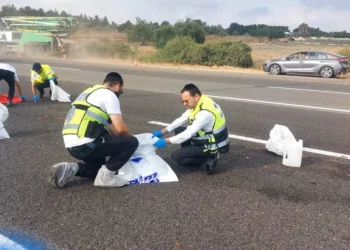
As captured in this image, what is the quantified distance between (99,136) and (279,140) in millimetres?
3011

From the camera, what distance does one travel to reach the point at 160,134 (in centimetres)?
536

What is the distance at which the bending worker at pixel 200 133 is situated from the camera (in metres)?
5.15

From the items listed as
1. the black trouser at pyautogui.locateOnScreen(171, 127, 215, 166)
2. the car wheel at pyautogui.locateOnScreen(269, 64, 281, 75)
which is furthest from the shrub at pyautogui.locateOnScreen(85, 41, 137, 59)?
the black trouser at pyautogui.locateOnScreen(171, 127, 215, 166)

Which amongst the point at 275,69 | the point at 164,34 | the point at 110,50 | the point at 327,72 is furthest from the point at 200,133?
the point at 164,34

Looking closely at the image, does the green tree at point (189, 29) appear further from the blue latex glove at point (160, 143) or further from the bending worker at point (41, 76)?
the blue latex glove at point (160, 143)

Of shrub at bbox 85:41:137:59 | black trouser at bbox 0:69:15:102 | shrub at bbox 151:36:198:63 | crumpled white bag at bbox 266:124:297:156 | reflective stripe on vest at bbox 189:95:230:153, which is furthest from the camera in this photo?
shrub at bbox 85:41:137:59

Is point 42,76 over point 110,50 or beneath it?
beneath

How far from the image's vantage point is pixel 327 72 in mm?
21641

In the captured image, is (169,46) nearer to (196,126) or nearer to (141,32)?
(196,126)

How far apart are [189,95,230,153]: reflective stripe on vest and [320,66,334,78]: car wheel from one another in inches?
706

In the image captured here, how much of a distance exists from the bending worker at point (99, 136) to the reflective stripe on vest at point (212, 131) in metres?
0.94

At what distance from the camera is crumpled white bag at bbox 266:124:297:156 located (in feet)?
20.6

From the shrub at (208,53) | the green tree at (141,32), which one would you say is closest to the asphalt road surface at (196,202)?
the shrub at (208,53)

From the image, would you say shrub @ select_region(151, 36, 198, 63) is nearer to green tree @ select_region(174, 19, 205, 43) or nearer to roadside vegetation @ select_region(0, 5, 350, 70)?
roadside vegetation @ select_region(0, 5, 350, 70)
